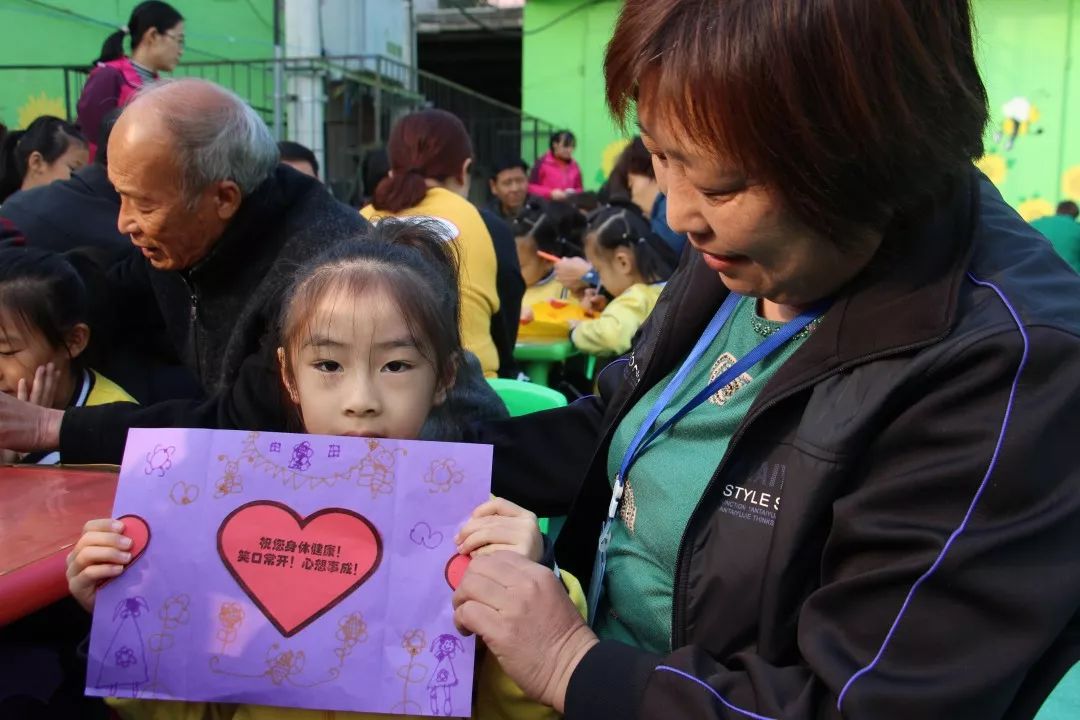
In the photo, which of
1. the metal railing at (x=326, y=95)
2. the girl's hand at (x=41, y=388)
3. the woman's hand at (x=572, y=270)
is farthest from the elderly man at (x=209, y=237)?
the metal railing at (x=326, y=95)

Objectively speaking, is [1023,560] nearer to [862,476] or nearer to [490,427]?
[862,476]

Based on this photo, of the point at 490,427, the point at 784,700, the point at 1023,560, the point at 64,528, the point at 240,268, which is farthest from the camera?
the point at 240,268

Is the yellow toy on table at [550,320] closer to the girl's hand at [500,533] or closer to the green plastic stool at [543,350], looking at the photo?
the green plastic stool at [543,350]

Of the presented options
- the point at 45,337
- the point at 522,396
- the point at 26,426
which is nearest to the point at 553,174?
the point at 522,396

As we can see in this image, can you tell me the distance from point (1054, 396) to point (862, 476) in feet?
0.76

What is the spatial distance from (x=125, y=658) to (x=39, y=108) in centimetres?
822

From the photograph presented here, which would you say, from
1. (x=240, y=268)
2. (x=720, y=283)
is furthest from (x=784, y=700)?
(x=240, y=268)

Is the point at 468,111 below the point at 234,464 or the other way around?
the other way around

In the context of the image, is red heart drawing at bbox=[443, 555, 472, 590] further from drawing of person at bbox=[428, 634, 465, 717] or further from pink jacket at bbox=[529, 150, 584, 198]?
pink jacket at bbox=[529, 150, 584, 198]

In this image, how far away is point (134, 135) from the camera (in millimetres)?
2232

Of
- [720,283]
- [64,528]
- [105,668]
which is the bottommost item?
[105,668]

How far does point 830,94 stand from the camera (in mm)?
985

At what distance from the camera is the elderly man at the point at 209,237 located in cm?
194

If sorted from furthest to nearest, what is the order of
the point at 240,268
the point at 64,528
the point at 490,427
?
the point at 240,268
the point at 490,427
the point at 64,528
